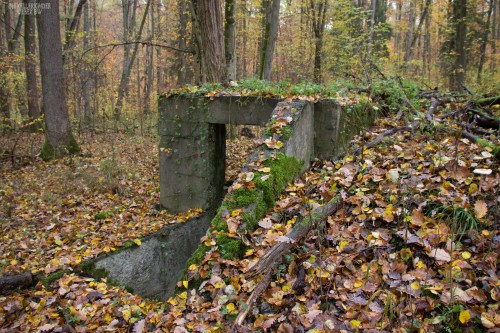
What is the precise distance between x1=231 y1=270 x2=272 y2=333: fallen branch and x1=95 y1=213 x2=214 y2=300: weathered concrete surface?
3.00 m

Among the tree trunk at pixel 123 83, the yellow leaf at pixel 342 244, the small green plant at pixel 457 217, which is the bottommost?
the yellow leaf at pixel 342 244

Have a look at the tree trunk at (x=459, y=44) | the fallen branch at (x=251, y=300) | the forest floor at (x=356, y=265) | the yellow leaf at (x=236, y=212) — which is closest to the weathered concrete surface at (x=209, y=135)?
the forest floor at (x=356, y=265)

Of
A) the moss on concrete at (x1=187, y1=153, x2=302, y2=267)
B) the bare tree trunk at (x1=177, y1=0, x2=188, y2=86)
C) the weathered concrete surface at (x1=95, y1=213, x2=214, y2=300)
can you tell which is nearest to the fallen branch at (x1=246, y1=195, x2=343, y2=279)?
the moss on concrete at (x1=187, y1=153, x2=302, y2=267)

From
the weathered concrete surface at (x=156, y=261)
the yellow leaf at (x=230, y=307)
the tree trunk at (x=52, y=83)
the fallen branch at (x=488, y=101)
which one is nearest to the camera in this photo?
the yellow leaf at (x=230, y=307)

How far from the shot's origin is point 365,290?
8.79ft

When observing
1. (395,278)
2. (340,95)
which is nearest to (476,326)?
(395,278)

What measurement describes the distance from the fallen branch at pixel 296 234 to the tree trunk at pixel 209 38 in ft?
19.8

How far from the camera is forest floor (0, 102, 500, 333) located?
2.49 m

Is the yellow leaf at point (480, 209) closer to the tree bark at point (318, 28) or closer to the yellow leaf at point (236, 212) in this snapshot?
the yellow leaf at point (236, 212)

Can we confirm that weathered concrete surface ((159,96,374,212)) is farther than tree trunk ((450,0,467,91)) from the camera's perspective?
No

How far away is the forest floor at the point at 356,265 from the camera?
249cm

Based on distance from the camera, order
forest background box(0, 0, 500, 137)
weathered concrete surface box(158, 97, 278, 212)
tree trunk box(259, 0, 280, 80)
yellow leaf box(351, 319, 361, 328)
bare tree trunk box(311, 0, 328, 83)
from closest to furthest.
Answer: yellow leaf box(351, 319, 361, 328) → weathered concrete surface box(158, 97, 278, 212) → forest background box(0, 0, 500, 137) → tree trunk box(259, 0, 280, 80) → bare tree trunk box(311, 0, 328, 83)

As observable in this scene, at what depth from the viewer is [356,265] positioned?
2.96 meters

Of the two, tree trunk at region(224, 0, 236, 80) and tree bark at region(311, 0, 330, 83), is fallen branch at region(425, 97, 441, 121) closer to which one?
tree trunk at region(224, 0, 236, 80)
